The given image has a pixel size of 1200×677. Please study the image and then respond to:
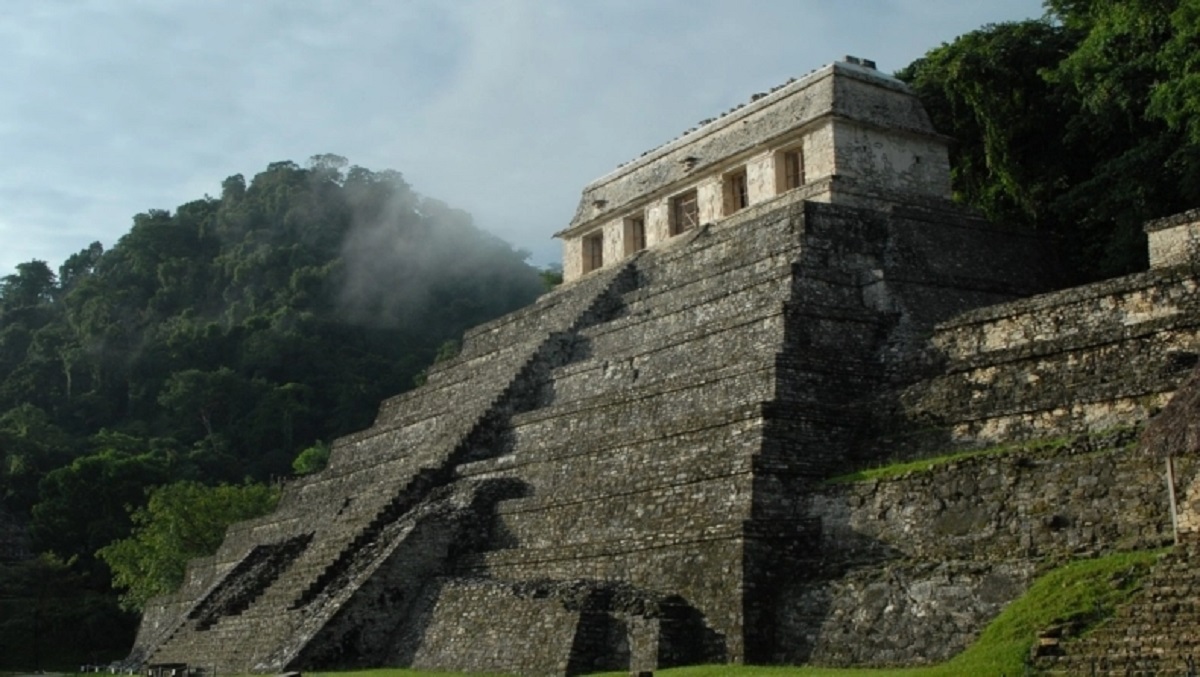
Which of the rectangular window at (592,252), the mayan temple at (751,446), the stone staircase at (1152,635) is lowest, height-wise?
the stone staircase at (1152,635)

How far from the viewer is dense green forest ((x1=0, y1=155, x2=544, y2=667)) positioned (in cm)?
3853

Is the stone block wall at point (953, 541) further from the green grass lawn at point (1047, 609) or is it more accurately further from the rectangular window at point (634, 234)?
the rectangular window at point (634, 234)

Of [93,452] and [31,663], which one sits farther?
[93,452]

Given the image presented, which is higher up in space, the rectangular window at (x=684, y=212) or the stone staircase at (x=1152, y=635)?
the rectangular window at (x=684, y=212)

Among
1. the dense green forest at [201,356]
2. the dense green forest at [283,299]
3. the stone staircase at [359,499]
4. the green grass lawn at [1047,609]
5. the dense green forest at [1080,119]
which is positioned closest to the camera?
the green grass lawn at [1047,609]

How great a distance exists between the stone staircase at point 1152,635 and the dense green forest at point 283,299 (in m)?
12.1

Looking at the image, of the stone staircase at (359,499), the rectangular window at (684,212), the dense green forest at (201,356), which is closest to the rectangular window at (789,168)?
the rectangular window at (684,212)

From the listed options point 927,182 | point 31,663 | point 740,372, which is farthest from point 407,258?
point 740,372

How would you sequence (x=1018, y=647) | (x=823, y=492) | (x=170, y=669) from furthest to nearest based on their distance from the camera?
(x=170, y=669) < (x=823, y=492) < (x=1018, y=647)

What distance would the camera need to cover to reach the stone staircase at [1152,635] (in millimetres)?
10539

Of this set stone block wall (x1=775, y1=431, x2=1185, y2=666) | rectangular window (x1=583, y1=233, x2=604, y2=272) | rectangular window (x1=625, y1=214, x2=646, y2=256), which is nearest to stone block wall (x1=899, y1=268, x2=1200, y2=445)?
stone block wall (x1=775, y1=431, x2=1185, y2=666)

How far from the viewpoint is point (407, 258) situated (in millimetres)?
75812

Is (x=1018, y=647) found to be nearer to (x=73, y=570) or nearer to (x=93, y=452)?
(x=73, y=570)

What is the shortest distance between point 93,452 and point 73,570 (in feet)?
32.4
